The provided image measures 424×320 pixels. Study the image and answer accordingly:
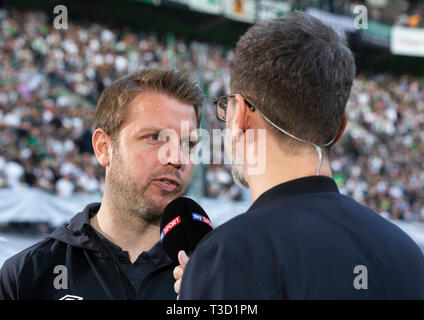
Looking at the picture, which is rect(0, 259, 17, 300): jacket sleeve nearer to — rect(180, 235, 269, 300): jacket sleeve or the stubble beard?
the stubble beard

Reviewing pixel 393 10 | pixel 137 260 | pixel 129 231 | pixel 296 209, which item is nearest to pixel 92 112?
pixel 129 231

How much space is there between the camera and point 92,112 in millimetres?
11312

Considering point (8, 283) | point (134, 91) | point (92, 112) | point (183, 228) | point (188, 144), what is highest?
point (134, 91)

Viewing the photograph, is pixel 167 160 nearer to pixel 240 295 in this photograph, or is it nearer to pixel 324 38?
pixel 324 38

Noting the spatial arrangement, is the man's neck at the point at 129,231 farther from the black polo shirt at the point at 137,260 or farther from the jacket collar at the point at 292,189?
the jacket collar at the point at 292,189

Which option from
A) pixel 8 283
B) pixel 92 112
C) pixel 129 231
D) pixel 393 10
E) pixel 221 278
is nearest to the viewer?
pixel 221 278

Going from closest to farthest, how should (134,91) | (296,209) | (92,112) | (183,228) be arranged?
1. (296,209)
2. (183,228)
3. (134,91)
4. (92,112)

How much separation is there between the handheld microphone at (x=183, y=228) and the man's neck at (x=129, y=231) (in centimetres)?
32

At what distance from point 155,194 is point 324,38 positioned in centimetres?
105

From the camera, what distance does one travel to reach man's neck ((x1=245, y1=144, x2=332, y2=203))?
1287 millimetres

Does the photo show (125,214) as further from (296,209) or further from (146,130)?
(296,209)

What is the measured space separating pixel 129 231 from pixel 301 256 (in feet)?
3.75

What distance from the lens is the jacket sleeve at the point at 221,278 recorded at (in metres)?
1.07

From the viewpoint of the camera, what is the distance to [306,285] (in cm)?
109
